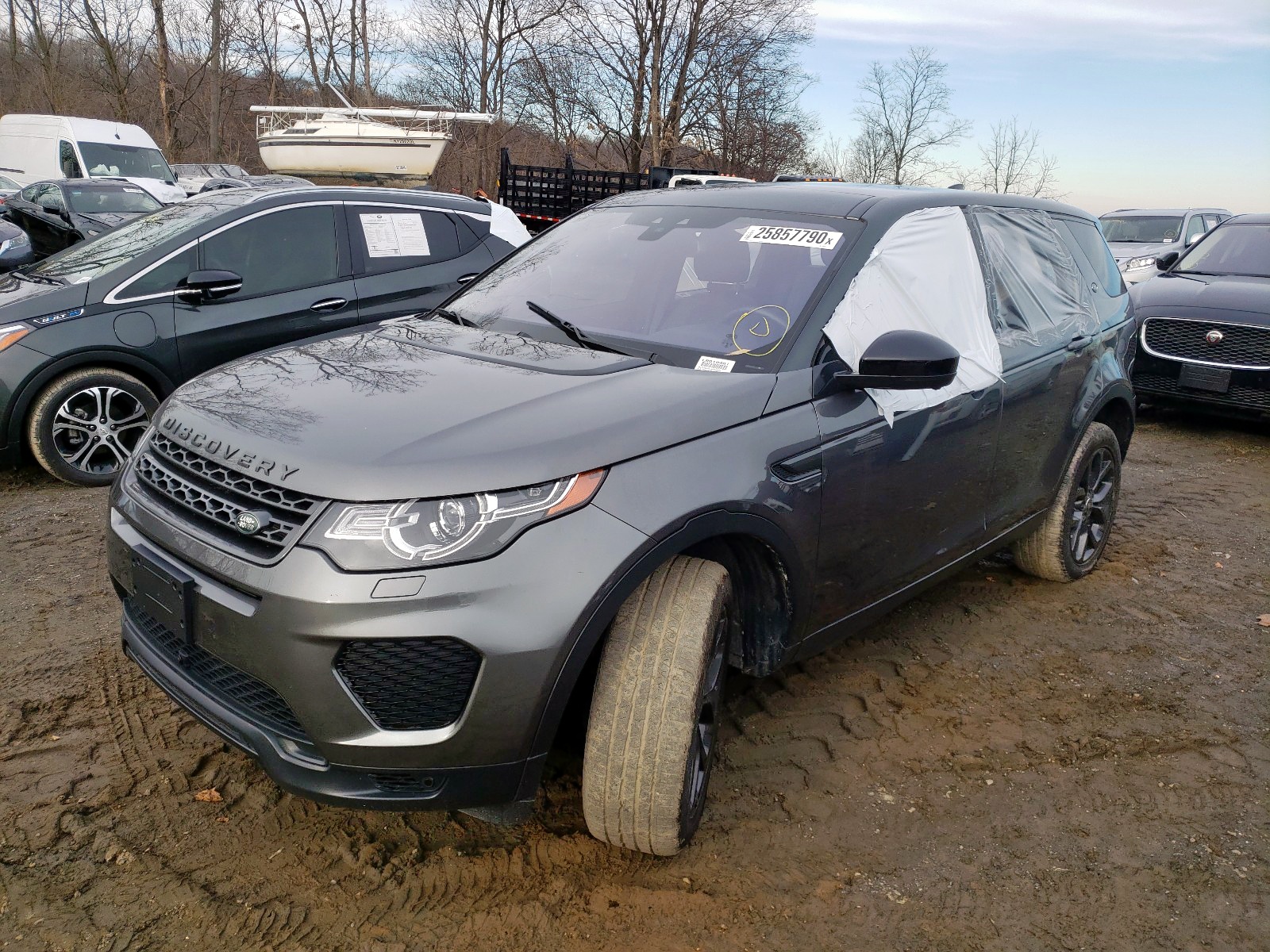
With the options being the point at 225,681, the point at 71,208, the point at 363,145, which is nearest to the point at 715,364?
the point at 225,681

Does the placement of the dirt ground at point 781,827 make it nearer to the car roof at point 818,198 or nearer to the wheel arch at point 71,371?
the wheel arch at point 71,371

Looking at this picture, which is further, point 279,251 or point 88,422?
point 279,251

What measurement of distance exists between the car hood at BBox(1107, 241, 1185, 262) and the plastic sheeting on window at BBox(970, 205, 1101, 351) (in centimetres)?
1057

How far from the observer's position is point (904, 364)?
8.82ft

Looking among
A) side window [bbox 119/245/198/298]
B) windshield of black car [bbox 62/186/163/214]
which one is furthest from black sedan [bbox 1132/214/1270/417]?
windshield of black car [bbox 62/186/163/214]

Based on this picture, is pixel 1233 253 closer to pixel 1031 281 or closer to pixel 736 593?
pixel 1031 281

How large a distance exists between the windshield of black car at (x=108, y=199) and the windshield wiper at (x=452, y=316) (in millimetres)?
12116

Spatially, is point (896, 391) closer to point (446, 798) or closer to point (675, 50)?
point (446, 798)

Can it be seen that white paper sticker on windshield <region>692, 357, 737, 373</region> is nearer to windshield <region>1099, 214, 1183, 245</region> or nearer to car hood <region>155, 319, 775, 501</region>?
car hood <region>155, 319, 775, 501</region>

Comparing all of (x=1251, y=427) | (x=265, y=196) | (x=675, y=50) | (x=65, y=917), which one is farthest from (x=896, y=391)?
(x=675, y=50)

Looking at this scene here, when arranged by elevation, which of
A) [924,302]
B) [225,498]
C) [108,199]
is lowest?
[108,199]

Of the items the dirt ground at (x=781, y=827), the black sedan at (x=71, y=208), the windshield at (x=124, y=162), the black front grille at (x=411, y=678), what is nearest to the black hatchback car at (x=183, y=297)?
the dirt ground at (x=781, y=827)

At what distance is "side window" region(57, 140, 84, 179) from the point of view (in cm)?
1877

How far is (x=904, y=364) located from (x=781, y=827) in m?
1.34
